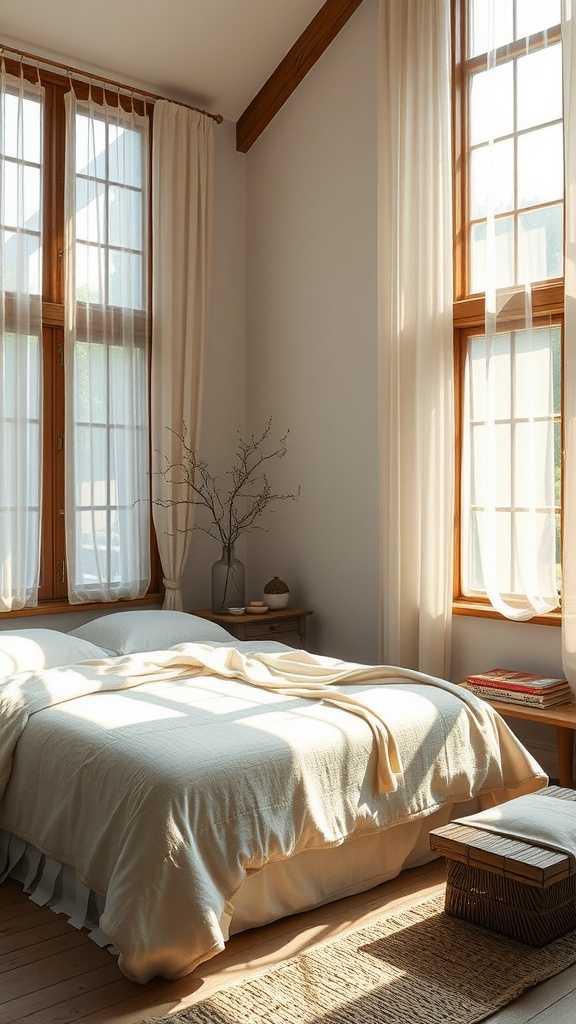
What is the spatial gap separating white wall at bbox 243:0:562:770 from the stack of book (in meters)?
0.44

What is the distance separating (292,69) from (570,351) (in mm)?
2481

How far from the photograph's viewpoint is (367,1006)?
2371 millimetres

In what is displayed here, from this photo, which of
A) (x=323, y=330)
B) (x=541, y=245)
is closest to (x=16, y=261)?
(x=323, y=330)

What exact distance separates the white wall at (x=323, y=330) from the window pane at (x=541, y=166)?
910 mm

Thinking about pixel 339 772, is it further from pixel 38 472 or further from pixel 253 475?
pixel 253 475

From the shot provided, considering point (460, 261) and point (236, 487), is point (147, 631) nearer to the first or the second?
point (236, 487)

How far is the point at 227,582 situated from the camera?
5117 millimetres

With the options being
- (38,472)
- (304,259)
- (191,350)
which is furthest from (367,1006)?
(304,259)

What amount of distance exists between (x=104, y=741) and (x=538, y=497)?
7.11 feet

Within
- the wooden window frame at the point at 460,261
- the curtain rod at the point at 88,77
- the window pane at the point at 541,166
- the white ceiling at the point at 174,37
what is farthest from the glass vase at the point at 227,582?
the white ceiling at the point at 174,37

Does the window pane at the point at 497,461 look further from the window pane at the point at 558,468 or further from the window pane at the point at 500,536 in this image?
the window pane at the point at 558,468

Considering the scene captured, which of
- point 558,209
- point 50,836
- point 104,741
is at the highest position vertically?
point 558,209

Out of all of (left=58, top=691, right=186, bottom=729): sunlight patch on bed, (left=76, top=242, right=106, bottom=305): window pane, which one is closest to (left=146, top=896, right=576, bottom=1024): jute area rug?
(left=58, top=691, right=186, bottom=729): sunlight patch on bed

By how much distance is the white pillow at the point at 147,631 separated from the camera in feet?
13.9
